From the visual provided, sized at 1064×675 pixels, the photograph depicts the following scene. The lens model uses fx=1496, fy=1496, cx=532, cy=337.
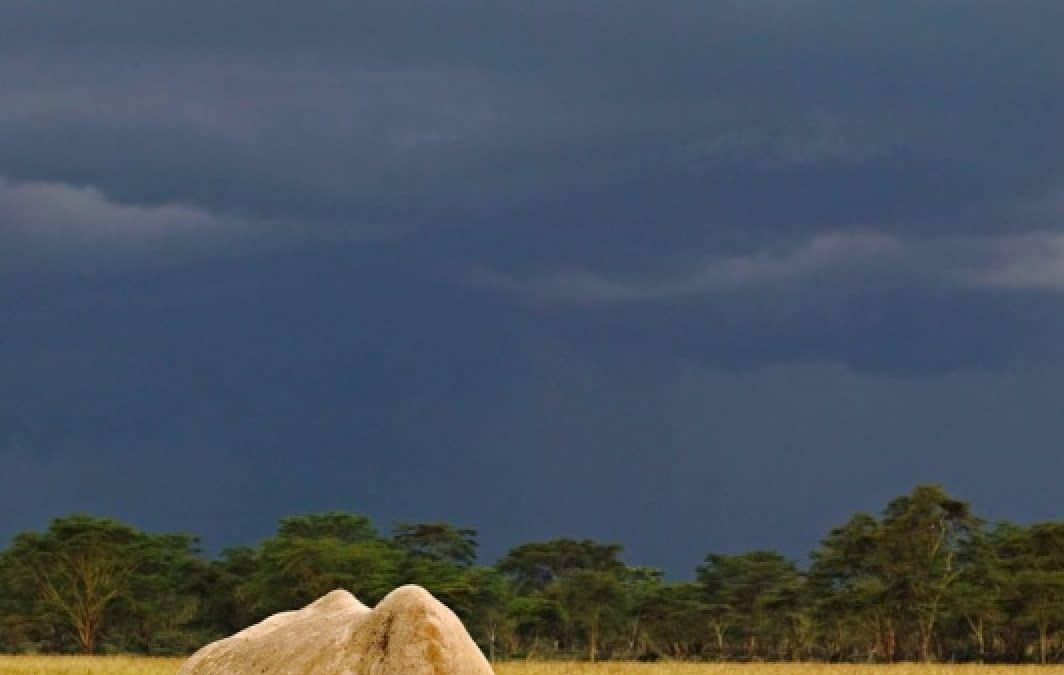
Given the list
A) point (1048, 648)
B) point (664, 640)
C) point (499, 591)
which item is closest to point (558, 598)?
point (664, 640)

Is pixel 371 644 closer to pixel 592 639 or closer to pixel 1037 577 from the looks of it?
pixel 1037 577

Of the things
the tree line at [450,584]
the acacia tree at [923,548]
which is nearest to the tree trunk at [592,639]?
the tree line at [450,584]

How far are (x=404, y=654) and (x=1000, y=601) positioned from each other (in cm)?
8228

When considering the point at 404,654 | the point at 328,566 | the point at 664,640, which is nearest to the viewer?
the point at 404,654

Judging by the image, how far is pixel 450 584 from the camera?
8644 centimetres

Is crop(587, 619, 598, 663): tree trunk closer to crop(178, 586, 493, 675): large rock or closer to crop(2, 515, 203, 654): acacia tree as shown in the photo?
crop(2, 515, 203, 654): acacia tree

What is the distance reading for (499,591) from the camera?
3634 inches

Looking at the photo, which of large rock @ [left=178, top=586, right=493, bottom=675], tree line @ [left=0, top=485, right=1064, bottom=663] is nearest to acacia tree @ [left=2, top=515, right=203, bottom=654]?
tree line @ [left=0, top=485, right=1064, bottom=663]

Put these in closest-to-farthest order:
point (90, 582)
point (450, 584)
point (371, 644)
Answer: point (371, 644) < point (450, 584) < point (90, 582)

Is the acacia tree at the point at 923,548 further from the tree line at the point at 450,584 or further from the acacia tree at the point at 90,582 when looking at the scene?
the acacia tree at the point at 90,582

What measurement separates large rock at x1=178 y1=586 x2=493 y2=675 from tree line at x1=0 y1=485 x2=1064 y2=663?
66642 mm

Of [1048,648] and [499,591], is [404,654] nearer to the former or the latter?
[499,591]

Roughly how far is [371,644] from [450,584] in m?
70.2

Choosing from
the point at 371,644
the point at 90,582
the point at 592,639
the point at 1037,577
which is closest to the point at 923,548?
the point at 1037,577
